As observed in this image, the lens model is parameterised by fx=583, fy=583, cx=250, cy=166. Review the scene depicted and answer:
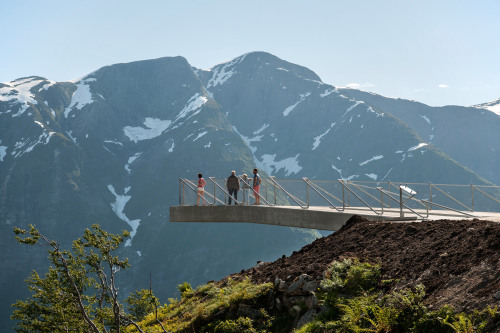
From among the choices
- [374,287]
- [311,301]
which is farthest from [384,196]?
[374,287]

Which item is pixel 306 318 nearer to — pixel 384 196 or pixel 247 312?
pixel 247 312

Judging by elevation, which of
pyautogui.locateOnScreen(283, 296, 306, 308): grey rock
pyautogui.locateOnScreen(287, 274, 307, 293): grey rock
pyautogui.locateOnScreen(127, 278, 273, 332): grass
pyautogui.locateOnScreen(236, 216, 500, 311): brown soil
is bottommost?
pyautogui.locateOnScreen(127, 278, 273, 332): grass

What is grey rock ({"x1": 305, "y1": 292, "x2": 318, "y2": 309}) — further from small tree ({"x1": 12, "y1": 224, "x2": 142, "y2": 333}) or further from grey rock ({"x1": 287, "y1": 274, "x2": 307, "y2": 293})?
small tree ({"x1": 12, "y1": 224, "x2": 142, "y2": 333})

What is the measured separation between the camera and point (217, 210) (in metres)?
30.3

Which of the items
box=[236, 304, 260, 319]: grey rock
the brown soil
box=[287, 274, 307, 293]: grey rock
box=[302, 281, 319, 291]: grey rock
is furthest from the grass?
box=[302, 281, 319, 291]: grey rock

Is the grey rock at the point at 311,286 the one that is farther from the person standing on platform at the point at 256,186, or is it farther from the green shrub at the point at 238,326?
the person standing on platform at the point at 256,186

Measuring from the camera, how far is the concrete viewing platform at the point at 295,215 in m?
19.9

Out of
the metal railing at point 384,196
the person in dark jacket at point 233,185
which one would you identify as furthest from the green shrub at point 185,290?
the person in dark jacket at point 233,185

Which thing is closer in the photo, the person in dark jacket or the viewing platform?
the viewing platform

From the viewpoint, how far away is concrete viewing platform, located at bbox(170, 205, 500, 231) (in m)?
19.9

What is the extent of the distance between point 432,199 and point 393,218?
22.9ft

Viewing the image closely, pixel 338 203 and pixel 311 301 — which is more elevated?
pixel 338 203

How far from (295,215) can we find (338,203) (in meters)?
1.99

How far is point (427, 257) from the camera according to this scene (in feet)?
35.7
